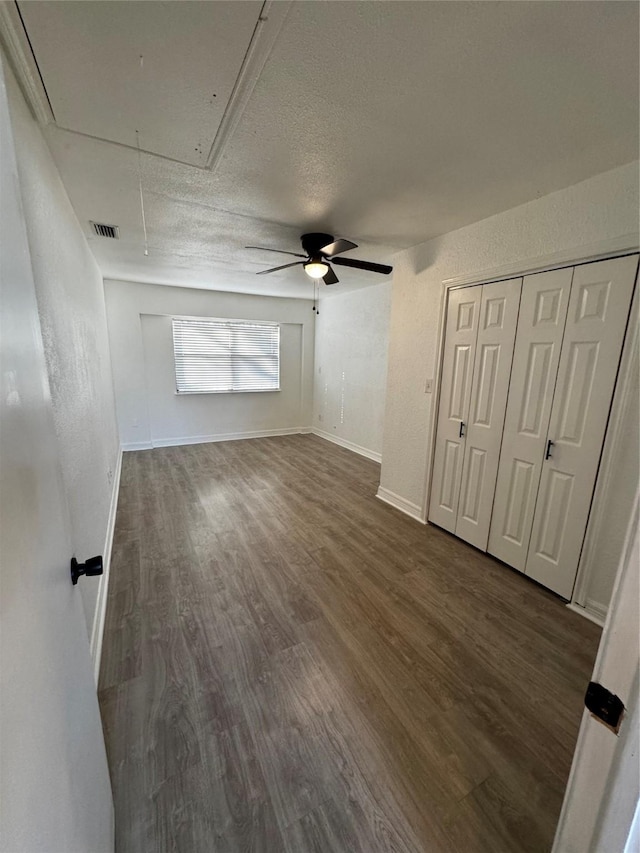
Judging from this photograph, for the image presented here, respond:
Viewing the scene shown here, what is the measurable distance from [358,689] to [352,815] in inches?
17.3

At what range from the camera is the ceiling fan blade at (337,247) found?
2.46 m

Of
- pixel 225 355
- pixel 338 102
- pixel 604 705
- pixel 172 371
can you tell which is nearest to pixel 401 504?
pixel 604 705

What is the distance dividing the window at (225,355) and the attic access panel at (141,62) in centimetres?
381

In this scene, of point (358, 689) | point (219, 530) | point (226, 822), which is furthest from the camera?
point (219, 530)

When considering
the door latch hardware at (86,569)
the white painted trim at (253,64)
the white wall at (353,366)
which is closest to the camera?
the door latch hardware at (86,569)

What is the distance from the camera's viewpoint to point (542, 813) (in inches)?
45.8

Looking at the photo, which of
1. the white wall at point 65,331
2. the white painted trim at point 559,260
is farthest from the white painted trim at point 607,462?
the white wall at point 65,331

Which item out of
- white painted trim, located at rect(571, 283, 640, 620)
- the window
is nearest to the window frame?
the window

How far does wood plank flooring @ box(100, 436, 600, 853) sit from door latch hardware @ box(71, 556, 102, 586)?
0.90 m

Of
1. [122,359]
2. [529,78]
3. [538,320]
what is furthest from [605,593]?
[122,359]

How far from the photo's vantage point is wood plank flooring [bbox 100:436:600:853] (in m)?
1.13

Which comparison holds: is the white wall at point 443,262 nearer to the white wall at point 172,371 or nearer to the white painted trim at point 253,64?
the white painted trim at point 253,64

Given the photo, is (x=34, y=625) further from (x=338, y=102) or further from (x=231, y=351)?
(x=231, y=351)

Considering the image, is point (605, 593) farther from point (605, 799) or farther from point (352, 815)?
point (605, 799)
